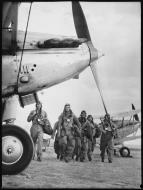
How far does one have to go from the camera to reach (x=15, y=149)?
16.5ft

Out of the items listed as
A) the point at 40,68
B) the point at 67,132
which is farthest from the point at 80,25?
the point at 67,132

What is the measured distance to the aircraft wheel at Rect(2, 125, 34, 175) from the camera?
5.00 meters

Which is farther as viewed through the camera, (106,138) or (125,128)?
(125,128)

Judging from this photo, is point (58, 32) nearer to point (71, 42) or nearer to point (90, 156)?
point (71, 42)

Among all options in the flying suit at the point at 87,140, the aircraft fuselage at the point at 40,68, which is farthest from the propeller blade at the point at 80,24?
the flying suit at the point at 87,140

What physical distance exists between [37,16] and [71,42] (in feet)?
3.09

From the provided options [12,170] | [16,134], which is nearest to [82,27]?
[16,134]

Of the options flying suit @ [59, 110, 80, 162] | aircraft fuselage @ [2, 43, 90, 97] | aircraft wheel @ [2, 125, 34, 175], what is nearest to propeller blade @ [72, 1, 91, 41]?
aircraft fuselage @ [2, 43, 90, 97]

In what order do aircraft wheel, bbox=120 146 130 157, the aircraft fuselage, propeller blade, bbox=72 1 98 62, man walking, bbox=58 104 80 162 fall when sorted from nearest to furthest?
the aircraft fuselage < propeller blade, bbox=72 1 98 62 < man walking, bbox=58 104 80 162 < aircraft wheel, bbox=120 146 130 157

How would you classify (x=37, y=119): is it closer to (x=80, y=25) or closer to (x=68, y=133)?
(x=68, y=133)

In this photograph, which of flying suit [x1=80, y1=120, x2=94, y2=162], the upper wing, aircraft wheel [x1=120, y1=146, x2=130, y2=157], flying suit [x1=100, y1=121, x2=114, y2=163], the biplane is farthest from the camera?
the biplane

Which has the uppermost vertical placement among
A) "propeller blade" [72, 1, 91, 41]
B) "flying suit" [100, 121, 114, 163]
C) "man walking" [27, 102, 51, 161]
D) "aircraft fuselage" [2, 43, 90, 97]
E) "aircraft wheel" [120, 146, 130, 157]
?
"propeller blade" [72, 1, 91, 41]

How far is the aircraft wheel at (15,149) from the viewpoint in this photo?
500 cm

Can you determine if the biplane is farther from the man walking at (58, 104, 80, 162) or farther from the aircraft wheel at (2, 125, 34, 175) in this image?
the aircraft wheel at (2, 125, 34, 175)
